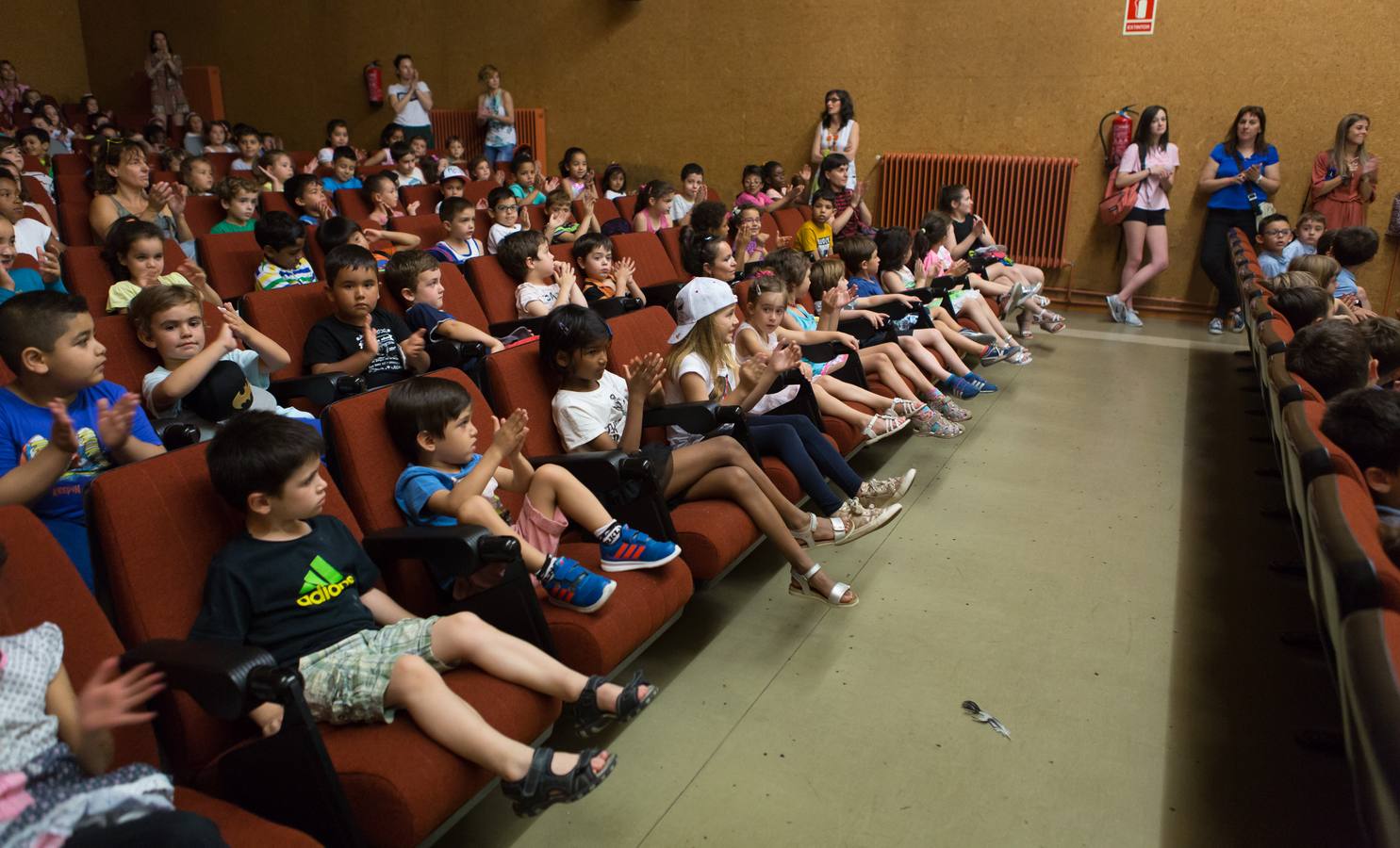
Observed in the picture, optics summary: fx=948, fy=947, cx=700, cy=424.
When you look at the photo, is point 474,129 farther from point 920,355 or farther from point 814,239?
point 920,355

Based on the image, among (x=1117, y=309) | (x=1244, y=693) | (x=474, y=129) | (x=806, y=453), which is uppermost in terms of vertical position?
(x=474, y=129)

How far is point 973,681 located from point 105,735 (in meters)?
1.84

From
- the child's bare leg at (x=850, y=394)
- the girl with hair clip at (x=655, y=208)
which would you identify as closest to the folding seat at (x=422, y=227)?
the girl with hair clip at (x=655, y=208)

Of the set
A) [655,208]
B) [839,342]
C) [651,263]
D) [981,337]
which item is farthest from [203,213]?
[981,337]

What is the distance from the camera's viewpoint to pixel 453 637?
5.61ft

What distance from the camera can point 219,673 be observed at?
1363 millimetres

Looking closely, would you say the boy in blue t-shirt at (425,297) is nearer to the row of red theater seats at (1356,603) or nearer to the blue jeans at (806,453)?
the blue jeans at (806,453)

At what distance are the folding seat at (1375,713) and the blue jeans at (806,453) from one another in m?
1.57

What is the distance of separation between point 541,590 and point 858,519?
117cm

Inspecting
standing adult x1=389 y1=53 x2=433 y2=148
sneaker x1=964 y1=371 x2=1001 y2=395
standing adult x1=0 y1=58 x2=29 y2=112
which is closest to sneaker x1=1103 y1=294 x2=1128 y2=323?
sneaker x1=964 y1=371 x2=1001 y2=395

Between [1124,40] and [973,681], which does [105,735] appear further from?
[1124,40]

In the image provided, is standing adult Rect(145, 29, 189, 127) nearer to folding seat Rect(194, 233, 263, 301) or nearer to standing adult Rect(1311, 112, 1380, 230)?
folding seat Rect(194, 233, 263, 301)

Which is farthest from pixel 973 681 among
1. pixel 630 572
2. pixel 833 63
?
pixel 833 63

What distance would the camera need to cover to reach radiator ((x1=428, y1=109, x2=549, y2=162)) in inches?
360
